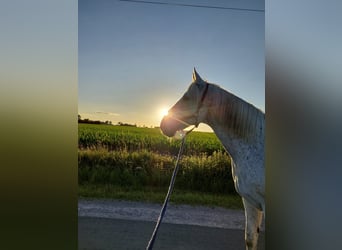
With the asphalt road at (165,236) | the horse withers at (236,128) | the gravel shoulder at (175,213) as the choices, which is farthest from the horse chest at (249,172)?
the asphalt road at (165,236)

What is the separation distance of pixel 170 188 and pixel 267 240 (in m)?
0.62

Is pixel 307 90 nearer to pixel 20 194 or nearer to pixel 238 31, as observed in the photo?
pixel 238 31

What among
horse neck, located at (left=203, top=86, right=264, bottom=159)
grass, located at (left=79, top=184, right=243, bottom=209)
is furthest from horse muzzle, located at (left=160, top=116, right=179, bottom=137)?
grass, located at (left=79, top=184, right=243, bottom=209)

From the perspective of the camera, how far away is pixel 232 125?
1.98 metres

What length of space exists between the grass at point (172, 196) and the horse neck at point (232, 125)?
0.27m

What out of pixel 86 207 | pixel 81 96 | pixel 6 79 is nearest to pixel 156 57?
pixel 81 96

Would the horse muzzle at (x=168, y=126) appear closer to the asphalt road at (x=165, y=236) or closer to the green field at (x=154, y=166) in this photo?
the green field at (x=154, y=166)

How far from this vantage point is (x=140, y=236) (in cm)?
201

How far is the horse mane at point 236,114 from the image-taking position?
193 centimetres

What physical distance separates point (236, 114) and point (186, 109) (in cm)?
30

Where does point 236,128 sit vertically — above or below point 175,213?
above

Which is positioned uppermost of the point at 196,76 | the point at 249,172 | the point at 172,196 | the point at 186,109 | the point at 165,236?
the point at 196,76

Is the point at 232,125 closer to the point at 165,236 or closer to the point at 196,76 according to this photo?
the point at 196,76

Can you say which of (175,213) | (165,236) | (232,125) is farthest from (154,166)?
(232,125)
